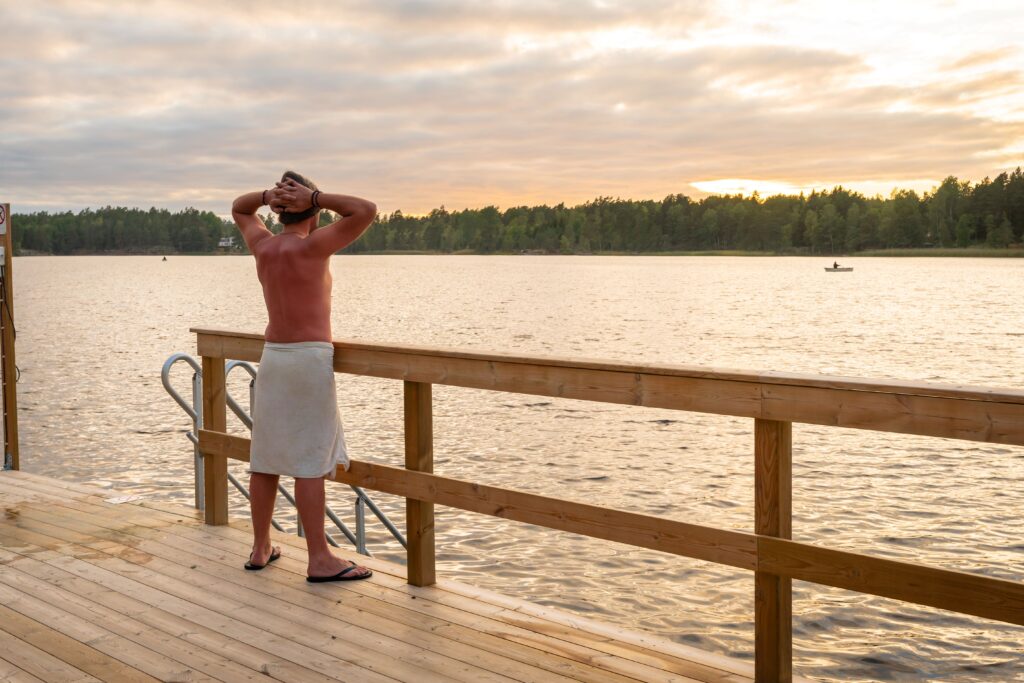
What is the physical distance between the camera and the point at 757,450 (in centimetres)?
315

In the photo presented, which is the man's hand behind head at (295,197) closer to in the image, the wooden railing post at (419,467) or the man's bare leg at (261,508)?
the wooden railing post at (419,467)

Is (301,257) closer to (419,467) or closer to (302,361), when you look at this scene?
(302,361)

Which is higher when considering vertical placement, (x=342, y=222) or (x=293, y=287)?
(x=342, y=222)

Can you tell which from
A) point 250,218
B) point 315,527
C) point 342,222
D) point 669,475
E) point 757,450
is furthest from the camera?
point 669,475

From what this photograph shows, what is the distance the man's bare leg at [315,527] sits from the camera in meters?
4.30

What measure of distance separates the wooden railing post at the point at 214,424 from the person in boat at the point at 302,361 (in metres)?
0.91

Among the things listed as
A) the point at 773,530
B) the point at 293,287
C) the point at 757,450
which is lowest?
the point at 773,530

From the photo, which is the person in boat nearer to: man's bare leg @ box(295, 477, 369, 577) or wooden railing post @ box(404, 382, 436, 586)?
man's bare leg @ box(295, 477, 369, 577)

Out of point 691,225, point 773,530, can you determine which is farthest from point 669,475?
point 691,225

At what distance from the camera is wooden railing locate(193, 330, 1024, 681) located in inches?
107

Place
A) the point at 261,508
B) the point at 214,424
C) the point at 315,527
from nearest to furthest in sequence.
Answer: the point at 315,527 → the point at 261,508 → the point at 214,424

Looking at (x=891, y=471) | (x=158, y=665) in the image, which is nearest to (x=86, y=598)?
(x=158, y=665)

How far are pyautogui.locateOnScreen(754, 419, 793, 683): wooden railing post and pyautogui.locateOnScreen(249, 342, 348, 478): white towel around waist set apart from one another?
6.59 ft

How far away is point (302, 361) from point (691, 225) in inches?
6757
